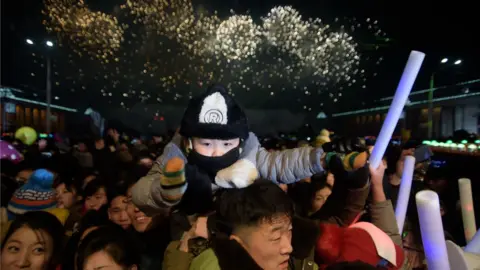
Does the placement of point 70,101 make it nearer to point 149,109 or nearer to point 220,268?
point 149,109

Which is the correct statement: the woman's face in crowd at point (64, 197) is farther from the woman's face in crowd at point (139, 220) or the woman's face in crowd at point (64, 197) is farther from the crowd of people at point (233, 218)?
the crowd of people at point (233, 218)

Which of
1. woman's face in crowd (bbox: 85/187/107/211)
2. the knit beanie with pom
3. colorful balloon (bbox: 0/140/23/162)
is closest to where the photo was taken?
the knit beanie with pom

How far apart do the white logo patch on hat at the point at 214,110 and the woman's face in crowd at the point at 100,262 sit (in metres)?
0.86

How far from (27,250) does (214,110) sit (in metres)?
1.38

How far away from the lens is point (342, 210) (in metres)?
2.12

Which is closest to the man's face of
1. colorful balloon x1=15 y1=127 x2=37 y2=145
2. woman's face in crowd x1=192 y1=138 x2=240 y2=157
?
woman's face in crowd x1=192 y1=138 x2=240 y2=157

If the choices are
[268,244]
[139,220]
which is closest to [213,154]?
[268,244]

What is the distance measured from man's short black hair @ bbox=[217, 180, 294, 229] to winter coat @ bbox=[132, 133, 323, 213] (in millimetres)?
89

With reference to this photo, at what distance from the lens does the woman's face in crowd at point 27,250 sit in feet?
8.05

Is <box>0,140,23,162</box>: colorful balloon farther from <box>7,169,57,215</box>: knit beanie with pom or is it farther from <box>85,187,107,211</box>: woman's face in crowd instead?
<box>7,169,57,215</box>: knit beanie with pom

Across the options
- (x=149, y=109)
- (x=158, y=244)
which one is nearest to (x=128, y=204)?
(x=158, y=244)

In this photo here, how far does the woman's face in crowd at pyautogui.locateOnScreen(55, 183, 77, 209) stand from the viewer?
4453 millimetres

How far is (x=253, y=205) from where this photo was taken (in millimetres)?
1649

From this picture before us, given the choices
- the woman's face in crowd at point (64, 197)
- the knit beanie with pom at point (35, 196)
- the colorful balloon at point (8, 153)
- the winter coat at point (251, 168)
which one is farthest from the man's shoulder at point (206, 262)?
the colorful balloon at point (8, 153)
